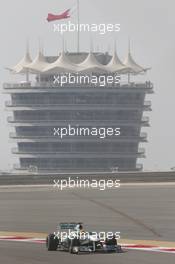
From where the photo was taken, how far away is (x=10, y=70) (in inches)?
7283

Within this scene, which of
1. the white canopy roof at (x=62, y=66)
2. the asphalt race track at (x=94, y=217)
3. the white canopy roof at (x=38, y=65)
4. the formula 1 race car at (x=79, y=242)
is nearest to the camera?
the asphalt race track at (x=94, y=217)

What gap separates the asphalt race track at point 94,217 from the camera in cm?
2627

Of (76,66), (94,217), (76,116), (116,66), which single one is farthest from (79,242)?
(116,66)

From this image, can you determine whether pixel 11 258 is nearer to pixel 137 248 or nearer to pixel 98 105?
pixel 137 248

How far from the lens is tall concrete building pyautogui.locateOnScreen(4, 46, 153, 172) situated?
6250 inches

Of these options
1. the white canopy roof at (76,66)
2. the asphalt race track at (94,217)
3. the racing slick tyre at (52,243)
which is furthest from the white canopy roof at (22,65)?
the racing slick tyre at (52,243)

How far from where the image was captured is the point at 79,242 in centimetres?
2745

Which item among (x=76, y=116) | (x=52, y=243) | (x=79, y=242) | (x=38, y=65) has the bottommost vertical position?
(x=76, y=116)

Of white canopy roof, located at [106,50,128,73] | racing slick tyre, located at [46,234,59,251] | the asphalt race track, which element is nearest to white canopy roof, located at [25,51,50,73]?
white canopy roof, located at [106,50,128,73]

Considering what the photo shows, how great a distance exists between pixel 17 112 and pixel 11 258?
482 feet

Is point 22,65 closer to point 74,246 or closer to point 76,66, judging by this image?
point 76,66

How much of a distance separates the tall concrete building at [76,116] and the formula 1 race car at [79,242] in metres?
126

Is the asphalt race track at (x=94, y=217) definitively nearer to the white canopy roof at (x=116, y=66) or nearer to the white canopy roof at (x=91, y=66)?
the white canopy roof at (x=91, y=66)

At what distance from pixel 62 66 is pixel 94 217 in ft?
414
